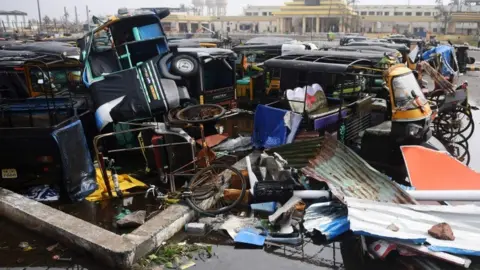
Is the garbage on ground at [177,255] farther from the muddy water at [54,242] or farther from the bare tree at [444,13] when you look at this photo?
the bare tree at [444,13]

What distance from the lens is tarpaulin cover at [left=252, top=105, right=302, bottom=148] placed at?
7270 millimetres

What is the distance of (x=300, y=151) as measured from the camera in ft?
21.2

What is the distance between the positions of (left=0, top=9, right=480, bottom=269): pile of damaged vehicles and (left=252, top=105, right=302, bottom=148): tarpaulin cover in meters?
0.02

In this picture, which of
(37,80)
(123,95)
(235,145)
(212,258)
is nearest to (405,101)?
(235,145)

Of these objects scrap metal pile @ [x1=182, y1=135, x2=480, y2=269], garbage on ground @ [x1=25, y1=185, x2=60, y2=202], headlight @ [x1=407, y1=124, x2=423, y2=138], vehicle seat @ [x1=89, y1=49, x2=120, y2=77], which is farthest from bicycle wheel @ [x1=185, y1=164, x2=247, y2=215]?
vehicle seat @ [x1=89, y1=49, x2=120, y2=77]

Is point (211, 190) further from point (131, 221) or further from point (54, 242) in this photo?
point (54, 242)

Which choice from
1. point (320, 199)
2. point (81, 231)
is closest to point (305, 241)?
point (320, 199)

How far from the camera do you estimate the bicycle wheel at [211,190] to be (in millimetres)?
5500

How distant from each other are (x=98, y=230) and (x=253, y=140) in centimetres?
409

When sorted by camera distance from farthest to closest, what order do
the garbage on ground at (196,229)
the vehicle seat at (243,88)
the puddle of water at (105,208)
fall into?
the vehicle seat at (243,88)
the puddle of water at (105,208)
the garbage on ground at (196,229)

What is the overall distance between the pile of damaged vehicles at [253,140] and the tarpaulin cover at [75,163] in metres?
0.02

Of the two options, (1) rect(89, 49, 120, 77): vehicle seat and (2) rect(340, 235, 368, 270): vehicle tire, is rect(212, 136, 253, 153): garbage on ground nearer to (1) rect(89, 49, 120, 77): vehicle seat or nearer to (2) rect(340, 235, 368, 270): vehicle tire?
(2) rect(340, 235, 368, 270): vehicle tire

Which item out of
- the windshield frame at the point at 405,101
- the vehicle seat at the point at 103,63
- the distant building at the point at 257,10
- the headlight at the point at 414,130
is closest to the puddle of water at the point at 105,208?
the vehicle seat at the point at 103,63

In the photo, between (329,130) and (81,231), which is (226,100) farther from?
(81,231)
